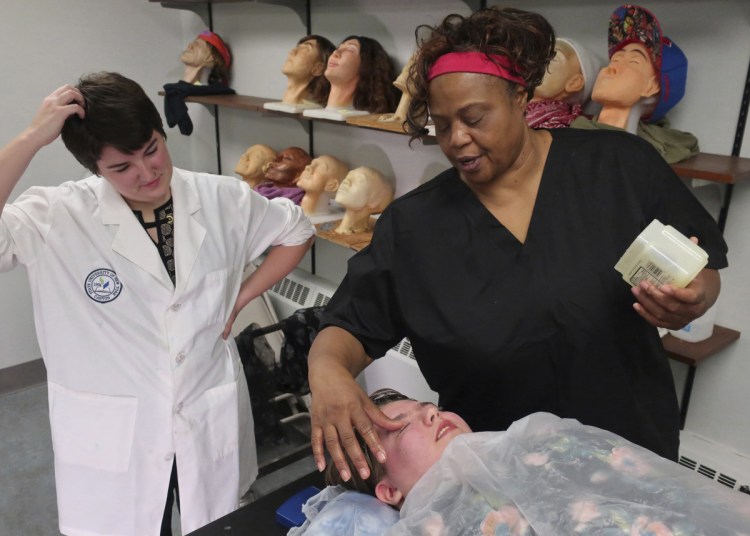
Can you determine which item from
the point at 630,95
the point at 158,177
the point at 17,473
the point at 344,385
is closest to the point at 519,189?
the point at 344,385

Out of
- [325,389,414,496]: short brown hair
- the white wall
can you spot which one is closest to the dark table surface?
[325,389,414,496]: short brown hair

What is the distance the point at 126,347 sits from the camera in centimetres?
144

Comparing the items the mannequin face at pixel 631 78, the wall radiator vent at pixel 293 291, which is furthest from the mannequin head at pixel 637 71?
the wall radiator vent at pixel 293 291

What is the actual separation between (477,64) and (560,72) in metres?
0.80

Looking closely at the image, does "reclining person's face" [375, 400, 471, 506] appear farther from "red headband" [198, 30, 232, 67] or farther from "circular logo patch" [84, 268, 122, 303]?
"red headband" [198, 30, 232, 67]

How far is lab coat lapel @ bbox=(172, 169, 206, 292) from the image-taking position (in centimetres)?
147

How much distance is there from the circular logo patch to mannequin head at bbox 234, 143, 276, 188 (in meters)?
1.55

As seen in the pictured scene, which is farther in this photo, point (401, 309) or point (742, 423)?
point (742, 423)

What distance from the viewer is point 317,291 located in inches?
115

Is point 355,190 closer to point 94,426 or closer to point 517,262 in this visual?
point 94,426

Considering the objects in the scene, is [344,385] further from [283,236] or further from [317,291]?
[317,291]

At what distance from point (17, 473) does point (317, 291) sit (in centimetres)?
148

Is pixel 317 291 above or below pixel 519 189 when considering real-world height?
below

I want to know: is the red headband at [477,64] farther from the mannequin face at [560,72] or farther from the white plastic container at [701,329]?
the white plastic container at [701,329]
